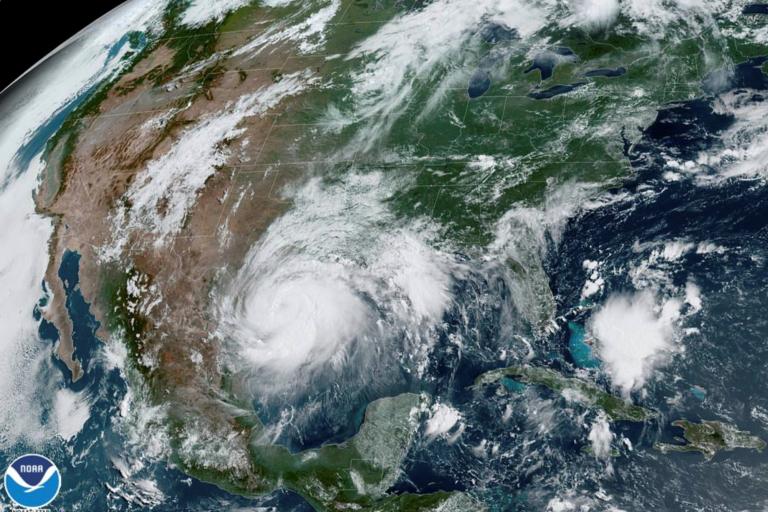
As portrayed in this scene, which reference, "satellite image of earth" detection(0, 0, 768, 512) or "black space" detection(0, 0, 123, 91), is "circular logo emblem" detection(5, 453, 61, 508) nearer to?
"satellite image of earth" detection(0, 0, 768, 512)

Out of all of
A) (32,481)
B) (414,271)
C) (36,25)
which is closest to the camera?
(32,481)

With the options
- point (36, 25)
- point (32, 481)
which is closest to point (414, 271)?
point (32, 481)

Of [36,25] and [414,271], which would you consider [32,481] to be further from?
[36,25]

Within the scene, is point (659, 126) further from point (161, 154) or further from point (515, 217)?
point (161, 154)

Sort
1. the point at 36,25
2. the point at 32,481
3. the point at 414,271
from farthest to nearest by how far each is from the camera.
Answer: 1. the point at 36,25
2. the point at 414,271
3. the point at 32,481

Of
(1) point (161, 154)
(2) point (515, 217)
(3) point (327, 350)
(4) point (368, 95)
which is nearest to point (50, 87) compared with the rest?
(1) point (161, 154)

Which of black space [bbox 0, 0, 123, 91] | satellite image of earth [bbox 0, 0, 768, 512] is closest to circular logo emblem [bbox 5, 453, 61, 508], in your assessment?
satellite image of earth [bbox 0, 0, 768, 512]

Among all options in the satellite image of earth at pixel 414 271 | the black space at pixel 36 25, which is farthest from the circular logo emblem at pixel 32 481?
the black space at pixel 36 25
